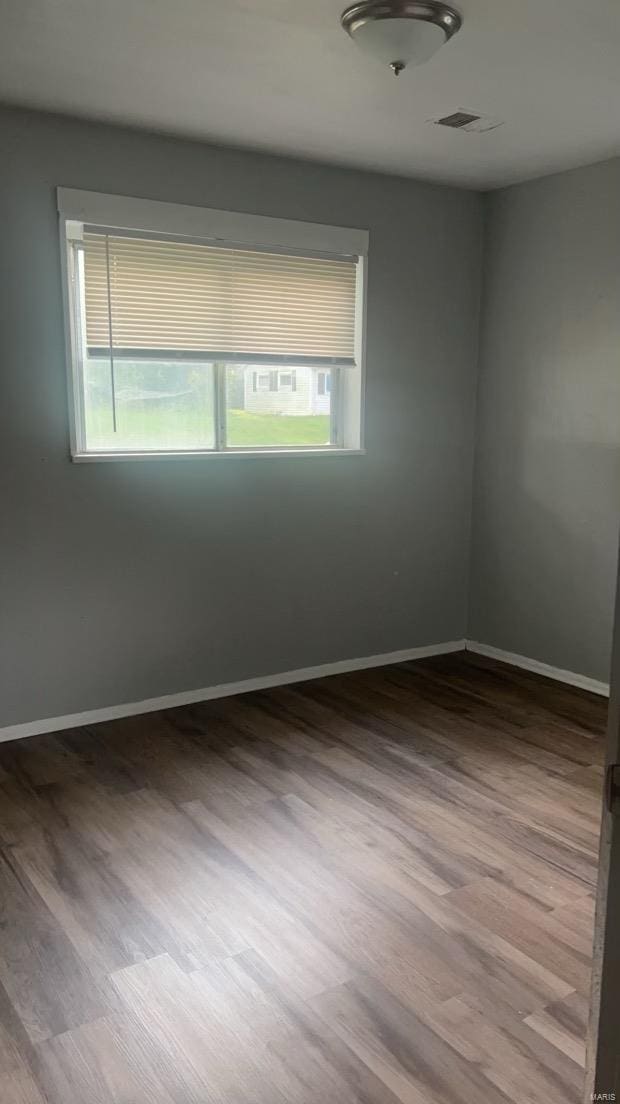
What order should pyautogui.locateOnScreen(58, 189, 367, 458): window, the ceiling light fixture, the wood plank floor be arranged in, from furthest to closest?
pyautogui.locateOnScreen(58, 189, 367, 458): window
the ceiling light fixture
the wood plank floor

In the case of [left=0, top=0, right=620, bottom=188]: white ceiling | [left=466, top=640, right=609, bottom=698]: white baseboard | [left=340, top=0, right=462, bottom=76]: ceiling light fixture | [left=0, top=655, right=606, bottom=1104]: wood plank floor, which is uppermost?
[left=0, top=0, right=620, bottom=188]: white ceiling

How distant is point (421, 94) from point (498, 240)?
164 cm

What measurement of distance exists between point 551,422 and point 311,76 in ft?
7.08

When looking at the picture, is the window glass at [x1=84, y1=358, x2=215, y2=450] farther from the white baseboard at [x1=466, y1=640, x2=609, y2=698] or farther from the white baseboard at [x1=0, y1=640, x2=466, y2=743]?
the white baseboard at [x1=466, y1=640, x2=609, y2=698]

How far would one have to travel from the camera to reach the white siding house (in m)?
4.04

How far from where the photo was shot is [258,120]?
3316mm

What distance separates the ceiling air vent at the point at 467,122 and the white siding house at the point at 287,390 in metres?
1.30

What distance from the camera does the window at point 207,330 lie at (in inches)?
139

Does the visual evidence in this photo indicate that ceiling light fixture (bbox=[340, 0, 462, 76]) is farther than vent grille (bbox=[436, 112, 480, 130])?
No

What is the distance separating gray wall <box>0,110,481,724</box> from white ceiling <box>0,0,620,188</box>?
0.78 ft

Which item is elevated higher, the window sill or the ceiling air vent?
the ceiling air vent

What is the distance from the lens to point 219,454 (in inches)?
154

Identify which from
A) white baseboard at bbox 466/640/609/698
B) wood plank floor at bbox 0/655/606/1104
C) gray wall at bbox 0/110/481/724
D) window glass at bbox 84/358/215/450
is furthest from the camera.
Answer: white baseboard at bbox 466/640/609/698

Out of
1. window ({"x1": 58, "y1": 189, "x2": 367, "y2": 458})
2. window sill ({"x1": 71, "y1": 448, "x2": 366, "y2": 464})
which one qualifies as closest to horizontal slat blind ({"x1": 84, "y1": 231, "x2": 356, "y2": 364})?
window ({"x1": 58, "y1": 189, "x2": 367, "y2": 458})
